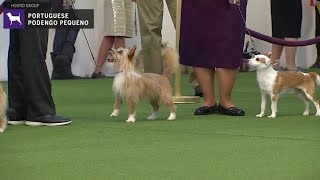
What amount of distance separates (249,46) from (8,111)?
7719 mm

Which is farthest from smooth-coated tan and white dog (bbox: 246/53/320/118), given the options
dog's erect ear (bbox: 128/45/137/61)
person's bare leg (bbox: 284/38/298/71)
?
person's bare leg (bbox: 284/38/298/71)

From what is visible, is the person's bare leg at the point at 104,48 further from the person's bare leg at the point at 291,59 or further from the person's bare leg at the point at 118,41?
the person's bare leg at the point at 291,59

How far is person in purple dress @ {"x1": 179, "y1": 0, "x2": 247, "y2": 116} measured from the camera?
8.10 m

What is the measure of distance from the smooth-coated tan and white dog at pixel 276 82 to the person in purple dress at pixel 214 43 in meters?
0.31

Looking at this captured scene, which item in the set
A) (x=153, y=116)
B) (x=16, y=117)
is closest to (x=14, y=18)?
(x=16, y=117)

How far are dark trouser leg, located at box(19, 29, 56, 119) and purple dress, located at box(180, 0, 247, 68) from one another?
57.6 inches

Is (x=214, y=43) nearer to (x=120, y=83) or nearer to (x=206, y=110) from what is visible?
(x=206, y=110)

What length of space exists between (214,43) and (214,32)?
0.33 ft

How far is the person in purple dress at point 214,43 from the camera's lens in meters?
8.10

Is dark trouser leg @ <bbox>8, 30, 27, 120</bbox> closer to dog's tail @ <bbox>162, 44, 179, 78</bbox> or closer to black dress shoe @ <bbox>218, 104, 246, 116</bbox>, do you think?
dog's tail @ <bbox>162, 44, 179, 78</bbox>

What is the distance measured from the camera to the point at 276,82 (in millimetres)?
7781

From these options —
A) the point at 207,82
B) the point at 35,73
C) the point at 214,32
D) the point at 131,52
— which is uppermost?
the point at 214,32

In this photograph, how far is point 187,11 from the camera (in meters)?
8.28

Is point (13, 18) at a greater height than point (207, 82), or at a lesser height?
greater
